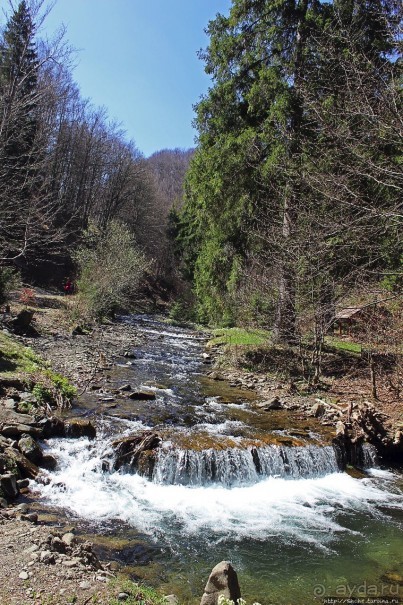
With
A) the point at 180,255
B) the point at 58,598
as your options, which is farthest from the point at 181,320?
the point at 58,598

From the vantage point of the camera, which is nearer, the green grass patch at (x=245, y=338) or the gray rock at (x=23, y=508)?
the gray rock at (x=23, y=508)

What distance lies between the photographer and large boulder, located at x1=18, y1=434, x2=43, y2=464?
262 inches

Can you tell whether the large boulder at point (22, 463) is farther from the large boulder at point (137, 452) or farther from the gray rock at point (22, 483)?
the large boulder at point (137, 452)

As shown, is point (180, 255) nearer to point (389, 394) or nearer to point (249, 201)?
point (249, 201)

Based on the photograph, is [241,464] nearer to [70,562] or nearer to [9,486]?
[9,486]

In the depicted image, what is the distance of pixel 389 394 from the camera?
458 inches

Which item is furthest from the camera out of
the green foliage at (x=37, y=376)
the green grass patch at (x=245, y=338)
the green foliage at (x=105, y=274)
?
the green foliage at (x=105, y=274)

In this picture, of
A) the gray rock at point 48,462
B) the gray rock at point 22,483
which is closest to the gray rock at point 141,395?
the gray rock at point 48,462

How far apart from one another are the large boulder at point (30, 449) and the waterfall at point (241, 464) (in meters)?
2.01

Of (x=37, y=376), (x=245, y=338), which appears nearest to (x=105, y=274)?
(x=245, y=338)

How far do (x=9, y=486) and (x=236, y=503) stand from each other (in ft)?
12.0

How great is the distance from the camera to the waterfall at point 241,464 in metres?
7.32

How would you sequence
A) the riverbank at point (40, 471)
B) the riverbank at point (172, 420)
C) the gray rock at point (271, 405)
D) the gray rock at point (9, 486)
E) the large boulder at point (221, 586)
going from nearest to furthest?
1. the riverbank at point (40, 471)
2. the large boulder at point (221, 586)
3. the gray rock at point (9, 486)
4. the riverbank at point (172, 420)
5. the gray rock at point (271, 405)

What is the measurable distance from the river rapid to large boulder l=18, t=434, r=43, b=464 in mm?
404
